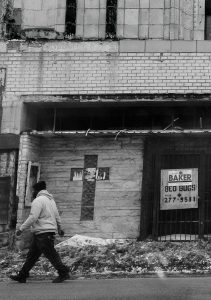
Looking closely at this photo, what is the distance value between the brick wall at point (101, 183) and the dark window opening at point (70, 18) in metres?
2.38

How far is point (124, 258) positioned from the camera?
383 inches

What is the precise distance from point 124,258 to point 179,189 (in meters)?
2.27

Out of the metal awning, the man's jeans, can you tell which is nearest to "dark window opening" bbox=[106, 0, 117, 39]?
the metal awning

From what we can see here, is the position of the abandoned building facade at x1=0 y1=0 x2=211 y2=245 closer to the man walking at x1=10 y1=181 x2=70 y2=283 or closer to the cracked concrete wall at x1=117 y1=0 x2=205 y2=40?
the cracked concrete wall at x1=117 y1=0 x2=205 y2=40

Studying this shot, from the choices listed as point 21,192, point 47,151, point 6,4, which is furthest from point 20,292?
point 6,4

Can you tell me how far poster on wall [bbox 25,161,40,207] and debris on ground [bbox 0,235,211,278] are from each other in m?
1.21

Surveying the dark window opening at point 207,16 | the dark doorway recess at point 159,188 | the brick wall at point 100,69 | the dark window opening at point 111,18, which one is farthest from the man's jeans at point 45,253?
the dark window opening at point 207,16

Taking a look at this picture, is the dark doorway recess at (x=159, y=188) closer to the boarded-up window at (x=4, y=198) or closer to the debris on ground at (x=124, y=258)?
the debris on ground at (x=124, y=258)

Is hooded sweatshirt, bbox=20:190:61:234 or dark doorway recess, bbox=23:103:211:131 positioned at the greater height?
dark doorway recess, bbox=23:103:211:131

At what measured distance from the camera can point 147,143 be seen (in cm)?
1155

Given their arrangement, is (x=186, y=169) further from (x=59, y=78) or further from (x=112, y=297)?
(x=112, y=297)

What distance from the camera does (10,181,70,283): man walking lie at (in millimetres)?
8227

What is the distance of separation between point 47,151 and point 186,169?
3.08m

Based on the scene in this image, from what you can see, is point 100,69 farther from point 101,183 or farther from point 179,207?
point 179,207
